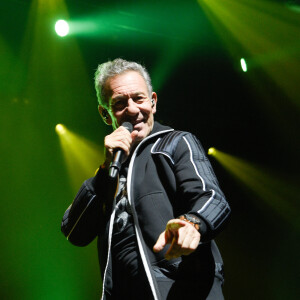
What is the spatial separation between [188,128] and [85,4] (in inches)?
73.0

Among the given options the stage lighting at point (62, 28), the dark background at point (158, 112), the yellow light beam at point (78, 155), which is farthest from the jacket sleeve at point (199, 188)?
the yellow light beam at point (78, 155)

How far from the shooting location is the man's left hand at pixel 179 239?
78cm

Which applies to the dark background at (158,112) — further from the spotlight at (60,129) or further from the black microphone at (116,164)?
the black microphone at (116,164)

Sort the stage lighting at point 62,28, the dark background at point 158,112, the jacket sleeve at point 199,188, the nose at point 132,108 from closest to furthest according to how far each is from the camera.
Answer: the jacket sleeve at point 199,188, the nose at point 132,108, the dark background at point 158,112, the stage lighting at point 62,28

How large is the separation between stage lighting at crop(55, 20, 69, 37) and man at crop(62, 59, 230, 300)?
2464 mm

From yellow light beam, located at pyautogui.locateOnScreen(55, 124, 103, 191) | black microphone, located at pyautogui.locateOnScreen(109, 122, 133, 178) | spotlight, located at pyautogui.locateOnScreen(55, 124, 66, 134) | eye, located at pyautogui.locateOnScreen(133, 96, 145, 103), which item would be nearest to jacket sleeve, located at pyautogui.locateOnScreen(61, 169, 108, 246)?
black microphone, located at pyautogui.locateOnScreen(109, 122, 133, 178)

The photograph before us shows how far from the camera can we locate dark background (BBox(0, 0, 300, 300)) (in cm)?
335

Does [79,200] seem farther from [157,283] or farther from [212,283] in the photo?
[212,283]

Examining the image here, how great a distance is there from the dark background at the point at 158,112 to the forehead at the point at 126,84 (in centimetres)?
216

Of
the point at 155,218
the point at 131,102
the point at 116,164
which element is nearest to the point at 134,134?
the point at 131,102

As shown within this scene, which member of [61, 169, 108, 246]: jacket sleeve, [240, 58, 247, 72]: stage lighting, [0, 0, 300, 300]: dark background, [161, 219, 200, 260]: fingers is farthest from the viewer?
[240, 58, 247, 72]: stage lighting

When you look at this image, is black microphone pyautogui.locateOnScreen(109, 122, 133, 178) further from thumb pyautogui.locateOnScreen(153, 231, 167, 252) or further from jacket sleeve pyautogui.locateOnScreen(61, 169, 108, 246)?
thumb pyautogui.locateOnScreen(153, 231, 167, 252)

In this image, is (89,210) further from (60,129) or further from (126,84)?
(60,129)

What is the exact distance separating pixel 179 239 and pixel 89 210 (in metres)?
0.50
